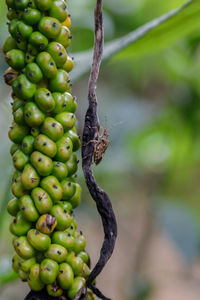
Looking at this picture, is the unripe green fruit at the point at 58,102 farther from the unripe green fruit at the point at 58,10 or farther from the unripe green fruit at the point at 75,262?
the unripe green fruit at the point at 75,262

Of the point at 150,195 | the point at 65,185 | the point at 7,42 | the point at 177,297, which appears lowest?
the point at 65,185

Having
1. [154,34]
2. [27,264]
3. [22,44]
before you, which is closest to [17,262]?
[27,264]

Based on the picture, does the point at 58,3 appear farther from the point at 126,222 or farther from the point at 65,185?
the point at 126,222

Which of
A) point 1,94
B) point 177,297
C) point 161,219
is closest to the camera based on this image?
point 1,94

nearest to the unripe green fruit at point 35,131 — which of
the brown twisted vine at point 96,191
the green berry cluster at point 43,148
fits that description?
the green berry cluster at point 43,148

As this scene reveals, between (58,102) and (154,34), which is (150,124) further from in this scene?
(58,102)

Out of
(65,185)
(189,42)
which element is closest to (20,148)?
(65,185)
